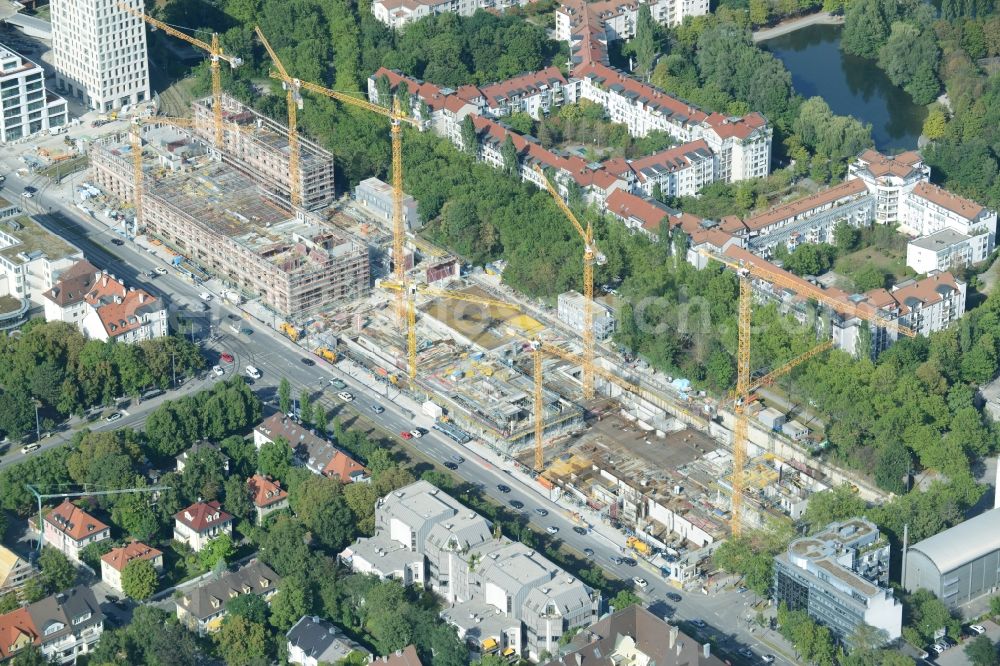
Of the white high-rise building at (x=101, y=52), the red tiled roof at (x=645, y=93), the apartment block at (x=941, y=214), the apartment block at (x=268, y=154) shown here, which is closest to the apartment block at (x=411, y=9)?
the red tiled roof at (x=645, y=93)

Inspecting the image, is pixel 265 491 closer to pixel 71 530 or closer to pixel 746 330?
pixel 71 530

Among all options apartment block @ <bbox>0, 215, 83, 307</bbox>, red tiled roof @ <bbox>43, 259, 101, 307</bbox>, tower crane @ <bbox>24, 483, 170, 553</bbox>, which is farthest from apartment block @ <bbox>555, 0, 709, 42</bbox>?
tower crane @ <bbox>24, 483, 170, 553</bbox>

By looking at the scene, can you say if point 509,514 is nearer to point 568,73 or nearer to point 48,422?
point 48,422

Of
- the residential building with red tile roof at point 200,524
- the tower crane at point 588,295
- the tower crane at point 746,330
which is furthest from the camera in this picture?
the tower crane at point 588,295

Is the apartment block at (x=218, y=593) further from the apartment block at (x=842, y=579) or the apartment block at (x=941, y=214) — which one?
the apartment block at (x=941, y=214)

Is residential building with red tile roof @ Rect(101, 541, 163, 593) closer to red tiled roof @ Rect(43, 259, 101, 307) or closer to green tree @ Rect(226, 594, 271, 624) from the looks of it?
green tree @ Rect(226, 594, 271, 624)

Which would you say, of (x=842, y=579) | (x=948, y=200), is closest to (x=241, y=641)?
(x=842, y=579)

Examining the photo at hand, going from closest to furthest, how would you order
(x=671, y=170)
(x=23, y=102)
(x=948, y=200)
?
(x=948, y=200) → (x=671, y=170) → (x=23, y=102)

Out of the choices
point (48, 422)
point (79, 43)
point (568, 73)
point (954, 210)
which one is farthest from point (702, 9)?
point (48, 422)
